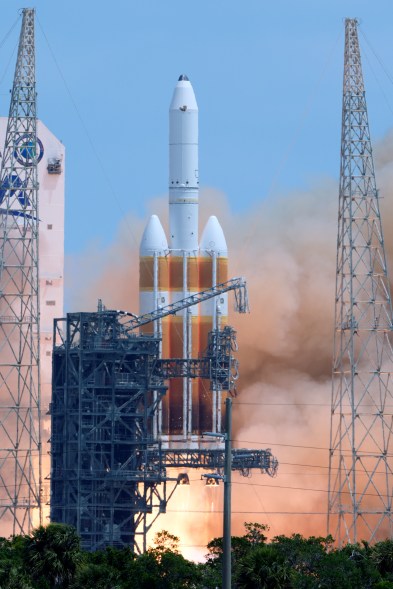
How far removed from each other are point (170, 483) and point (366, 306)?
11.7 m

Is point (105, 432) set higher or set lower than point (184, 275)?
lower

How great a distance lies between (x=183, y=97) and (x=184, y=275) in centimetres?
786

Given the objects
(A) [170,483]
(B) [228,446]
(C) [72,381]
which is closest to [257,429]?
(A) [170,483]

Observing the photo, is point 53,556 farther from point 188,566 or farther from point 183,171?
point 183,171

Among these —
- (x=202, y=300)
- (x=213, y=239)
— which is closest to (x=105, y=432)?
(x=202, y=300)

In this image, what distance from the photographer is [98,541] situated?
106 metres

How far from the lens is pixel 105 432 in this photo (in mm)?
106875

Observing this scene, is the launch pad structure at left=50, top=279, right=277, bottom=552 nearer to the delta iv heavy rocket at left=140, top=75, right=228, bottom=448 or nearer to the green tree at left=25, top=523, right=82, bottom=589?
the delta iv heavy rocket at left=140, top=75, right=228, bottom=448

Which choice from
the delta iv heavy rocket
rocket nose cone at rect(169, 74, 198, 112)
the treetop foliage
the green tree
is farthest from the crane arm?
the green tree

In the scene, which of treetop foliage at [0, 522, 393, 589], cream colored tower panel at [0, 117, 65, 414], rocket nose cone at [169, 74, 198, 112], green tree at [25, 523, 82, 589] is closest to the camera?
treetop foliage at [0, 522, 393, 589]

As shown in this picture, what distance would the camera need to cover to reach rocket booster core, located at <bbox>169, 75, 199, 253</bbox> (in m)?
112

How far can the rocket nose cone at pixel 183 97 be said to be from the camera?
113m

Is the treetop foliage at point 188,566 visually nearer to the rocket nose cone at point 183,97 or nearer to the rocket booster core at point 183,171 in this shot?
the rocket booster core at point 183,171

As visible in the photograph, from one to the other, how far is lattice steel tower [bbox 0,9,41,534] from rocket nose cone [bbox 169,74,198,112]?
653 centimetres
